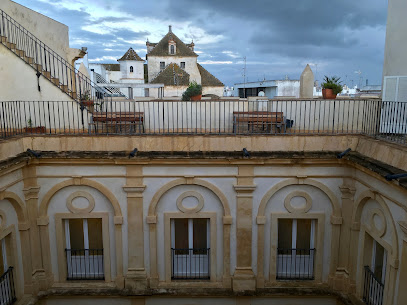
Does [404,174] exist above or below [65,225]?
above

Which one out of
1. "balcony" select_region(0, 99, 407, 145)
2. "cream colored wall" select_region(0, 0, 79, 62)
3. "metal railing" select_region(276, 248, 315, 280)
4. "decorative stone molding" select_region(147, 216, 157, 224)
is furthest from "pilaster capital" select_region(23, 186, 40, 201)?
"metal railing" select_region(276, 248, 315, 280)

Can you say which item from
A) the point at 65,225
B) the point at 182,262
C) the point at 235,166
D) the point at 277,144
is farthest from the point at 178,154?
the point at 65,225

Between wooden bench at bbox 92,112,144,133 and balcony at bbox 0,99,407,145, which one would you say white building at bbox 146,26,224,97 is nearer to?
balcony at bbox 0,99,407,145

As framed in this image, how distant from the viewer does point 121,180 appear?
1050 cm

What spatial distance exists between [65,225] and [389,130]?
33.8 ft

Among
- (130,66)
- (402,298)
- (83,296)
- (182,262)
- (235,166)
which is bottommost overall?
(83,296)

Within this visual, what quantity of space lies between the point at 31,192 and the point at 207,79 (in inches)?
1753

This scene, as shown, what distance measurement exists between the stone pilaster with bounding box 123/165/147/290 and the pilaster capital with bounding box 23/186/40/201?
2.61 metres

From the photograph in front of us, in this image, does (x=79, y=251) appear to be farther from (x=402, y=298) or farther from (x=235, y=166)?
(x=402, y=298)

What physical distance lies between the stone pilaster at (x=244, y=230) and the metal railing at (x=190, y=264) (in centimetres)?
102

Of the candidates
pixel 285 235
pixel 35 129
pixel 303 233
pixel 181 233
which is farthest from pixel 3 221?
pixel 303 233

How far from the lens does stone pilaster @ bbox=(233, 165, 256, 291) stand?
10.4 meters

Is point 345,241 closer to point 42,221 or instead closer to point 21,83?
point 42,221

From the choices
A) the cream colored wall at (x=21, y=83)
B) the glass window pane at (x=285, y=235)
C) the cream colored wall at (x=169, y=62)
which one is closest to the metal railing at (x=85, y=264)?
the cream colored wall at (x=21, y=83)
